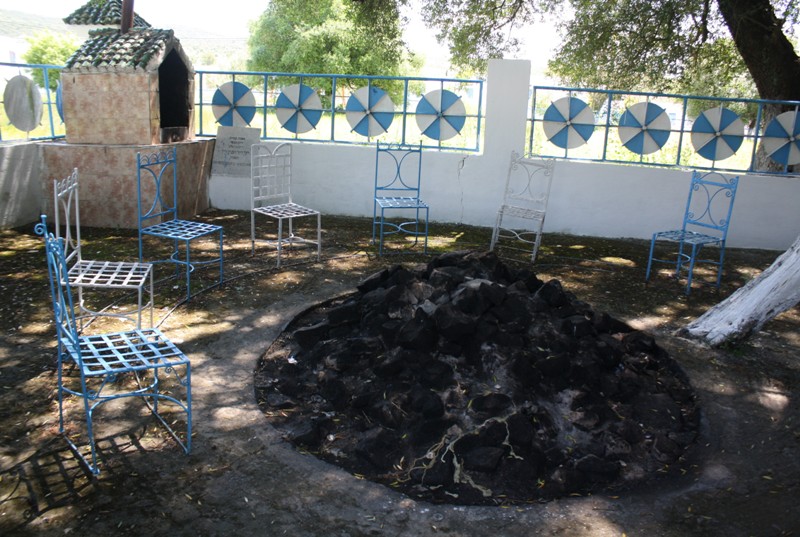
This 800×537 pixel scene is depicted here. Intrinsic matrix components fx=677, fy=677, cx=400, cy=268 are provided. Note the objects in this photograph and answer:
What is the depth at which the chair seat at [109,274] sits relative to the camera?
4.51 meters

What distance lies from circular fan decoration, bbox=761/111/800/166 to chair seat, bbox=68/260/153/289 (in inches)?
315

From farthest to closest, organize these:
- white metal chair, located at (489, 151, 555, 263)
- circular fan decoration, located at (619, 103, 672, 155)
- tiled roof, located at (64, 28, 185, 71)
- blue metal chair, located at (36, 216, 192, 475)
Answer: circular fan decoration, located at (619, 103, 672, 155) < white metal chair, located at (489, 151, 555, 263) < tiled roof, located at (64, 28, 185, 71) < blue metal chair, located at (36, 216, 192, 475)

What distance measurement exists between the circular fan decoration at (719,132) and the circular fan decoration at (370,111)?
4099 millimetres

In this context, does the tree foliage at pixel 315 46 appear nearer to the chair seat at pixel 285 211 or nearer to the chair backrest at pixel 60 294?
the chair seat at pixel 285 211

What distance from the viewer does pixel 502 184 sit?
9227 millimetres

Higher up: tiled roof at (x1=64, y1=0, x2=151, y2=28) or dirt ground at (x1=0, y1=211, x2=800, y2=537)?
tiled roof at (x1=64, y1=0, x2=151, y2=28)

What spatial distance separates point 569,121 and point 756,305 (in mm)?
4342

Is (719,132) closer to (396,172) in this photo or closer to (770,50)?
(770,50)

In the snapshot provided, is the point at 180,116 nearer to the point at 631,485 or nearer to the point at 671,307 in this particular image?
the point at 671,307

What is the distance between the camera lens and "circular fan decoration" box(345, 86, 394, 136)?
937cm

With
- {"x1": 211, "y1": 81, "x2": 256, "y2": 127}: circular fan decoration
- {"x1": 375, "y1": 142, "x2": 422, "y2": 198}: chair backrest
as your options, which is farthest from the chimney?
{"x1": 375, "y1": 142, "x2": 422, "y2": 198}: chair backrest

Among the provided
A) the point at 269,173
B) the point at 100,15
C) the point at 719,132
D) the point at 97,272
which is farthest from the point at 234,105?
the point at 100,15

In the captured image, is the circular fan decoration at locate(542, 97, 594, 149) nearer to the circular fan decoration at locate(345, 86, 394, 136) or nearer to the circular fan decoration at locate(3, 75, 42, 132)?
the circular fan decoration at locate(345, 86, 394, 136)

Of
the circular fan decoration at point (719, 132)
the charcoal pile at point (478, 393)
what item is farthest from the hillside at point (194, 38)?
the charcoal pile at point (478, 393)
